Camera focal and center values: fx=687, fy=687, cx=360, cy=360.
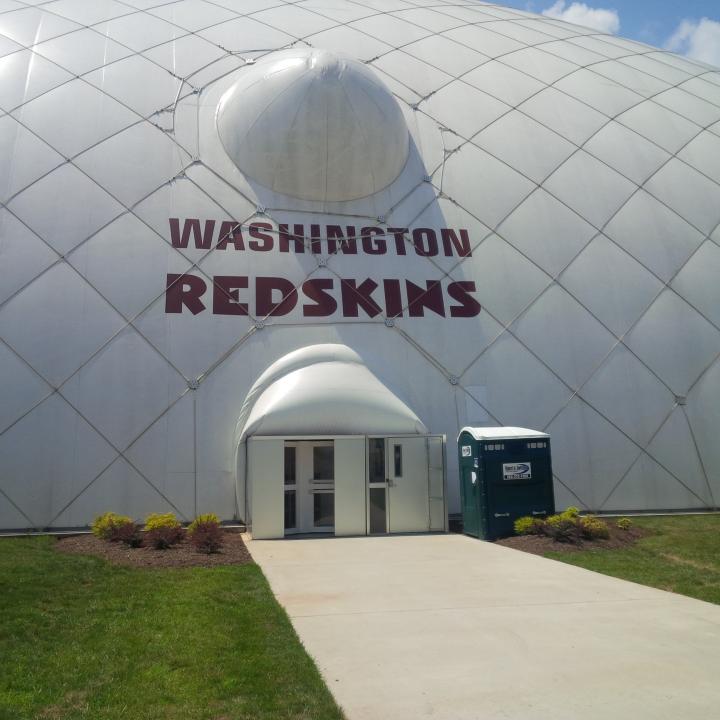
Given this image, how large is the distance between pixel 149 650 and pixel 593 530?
22.3 feet

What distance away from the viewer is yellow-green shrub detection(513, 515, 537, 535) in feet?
34.0

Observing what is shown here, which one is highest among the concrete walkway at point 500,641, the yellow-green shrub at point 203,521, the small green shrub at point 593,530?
the yellow-green shrub at point 203,521

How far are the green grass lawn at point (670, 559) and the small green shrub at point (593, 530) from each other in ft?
1.43

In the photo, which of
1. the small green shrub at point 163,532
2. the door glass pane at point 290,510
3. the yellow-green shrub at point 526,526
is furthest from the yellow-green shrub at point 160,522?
the yellow-green shrub at point 526,526

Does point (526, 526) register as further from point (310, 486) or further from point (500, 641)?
point (500, 641)

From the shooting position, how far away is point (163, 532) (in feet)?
31.4

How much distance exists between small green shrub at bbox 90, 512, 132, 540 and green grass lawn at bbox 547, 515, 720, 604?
6132 millimetres

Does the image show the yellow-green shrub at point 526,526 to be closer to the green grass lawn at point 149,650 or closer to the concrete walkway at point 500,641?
the concrete walkway at point 500,641

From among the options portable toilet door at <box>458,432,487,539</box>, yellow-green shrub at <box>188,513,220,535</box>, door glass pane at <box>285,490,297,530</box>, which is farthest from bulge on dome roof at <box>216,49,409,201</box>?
yellow-green shrub at <box>188,513,220,535</box>

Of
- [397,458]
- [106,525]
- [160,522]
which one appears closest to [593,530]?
[397,458]

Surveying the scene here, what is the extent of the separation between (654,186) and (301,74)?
27.1 feet

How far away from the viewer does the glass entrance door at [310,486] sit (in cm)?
1157

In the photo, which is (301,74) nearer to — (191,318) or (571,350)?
(191,318)

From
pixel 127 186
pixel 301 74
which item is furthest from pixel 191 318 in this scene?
pixel 301 74
